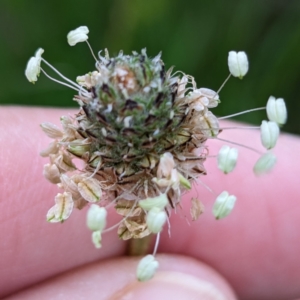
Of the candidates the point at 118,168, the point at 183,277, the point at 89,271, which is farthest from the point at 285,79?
the point at 118,168

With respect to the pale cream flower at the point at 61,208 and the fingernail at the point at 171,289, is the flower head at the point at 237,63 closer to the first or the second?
the pale cream flower at the point at 61,208

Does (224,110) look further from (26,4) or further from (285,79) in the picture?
(26,4)

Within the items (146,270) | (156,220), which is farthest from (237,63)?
(146,270)

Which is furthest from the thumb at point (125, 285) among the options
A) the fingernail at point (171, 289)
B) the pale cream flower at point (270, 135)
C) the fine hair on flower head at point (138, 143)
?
the pale cream flower at point (270, 135)

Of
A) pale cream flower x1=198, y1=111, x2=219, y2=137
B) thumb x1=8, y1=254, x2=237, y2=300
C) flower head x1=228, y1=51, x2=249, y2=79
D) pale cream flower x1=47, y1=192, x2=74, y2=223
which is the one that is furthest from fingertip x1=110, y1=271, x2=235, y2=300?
flower head x1=228, y1=51, x2=249, y2=79

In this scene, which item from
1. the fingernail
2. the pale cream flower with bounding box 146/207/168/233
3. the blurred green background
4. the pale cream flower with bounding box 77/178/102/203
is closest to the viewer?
the pale cream flower with bounding box 146/207/168/233

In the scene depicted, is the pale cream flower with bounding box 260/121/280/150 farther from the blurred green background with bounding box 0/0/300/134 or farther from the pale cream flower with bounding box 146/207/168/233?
the blurred green background with bounding box 0/0/300/134
